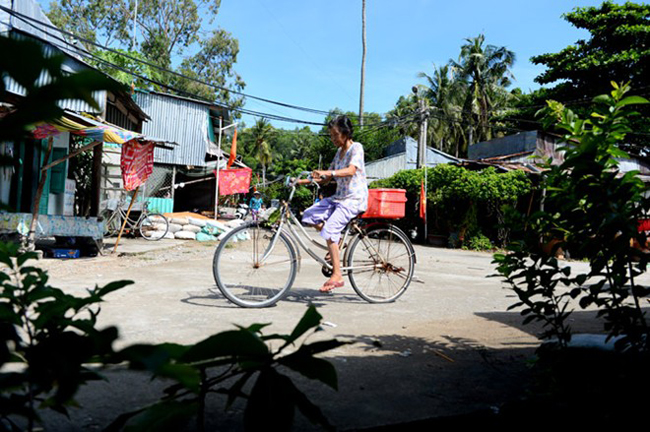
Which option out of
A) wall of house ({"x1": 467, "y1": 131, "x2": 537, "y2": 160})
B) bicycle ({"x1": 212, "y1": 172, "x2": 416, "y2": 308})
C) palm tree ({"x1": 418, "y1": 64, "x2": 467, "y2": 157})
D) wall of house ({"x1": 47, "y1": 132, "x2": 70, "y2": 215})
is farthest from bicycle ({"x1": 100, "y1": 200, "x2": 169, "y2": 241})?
palm tree ({"x1": 418, "y1": 64, "x2": 467, "y2": 157})

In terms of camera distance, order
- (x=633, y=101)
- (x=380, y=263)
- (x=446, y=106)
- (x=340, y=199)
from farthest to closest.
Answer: (x=446, y=106)
(x=380, y=263)
(x=340, y=199)
(x=633, y=101)

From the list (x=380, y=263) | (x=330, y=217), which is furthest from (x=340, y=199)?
(x=380, y=263)

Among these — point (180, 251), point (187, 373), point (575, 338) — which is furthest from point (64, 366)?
point (180, 251)

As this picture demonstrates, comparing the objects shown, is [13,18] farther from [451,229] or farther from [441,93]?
[441,93]

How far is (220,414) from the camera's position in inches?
83.3

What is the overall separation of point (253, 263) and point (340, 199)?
1047 mm

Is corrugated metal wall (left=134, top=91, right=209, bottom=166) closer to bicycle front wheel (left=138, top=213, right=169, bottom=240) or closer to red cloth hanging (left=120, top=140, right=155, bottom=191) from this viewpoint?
bicycle front wheel (left=138, top=213, right=169, bottom=240)

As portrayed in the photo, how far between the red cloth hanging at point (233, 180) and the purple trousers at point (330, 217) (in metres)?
16.9

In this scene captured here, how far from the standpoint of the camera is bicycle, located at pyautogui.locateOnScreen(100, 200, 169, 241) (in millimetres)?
12266

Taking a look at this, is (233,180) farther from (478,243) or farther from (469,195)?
(478,243)

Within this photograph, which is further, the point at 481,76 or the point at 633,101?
the point at 481,76

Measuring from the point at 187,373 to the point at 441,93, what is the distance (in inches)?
1723

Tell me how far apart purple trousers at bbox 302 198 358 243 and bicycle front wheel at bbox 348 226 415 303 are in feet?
0.93

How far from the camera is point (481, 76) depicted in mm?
40844
